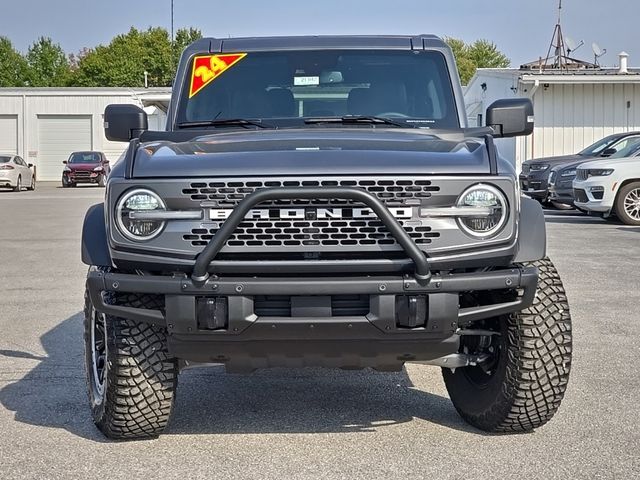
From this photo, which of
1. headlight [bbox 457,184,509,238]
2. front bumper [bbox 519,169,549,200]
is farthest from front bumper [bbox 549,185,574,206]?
headlight [bbox 457,184,509,238]

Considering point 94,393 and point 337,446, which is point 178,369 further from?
point 337,446

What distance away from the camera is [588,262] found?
12258mm

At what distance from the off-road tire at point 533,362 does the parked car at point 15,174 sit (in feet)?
114

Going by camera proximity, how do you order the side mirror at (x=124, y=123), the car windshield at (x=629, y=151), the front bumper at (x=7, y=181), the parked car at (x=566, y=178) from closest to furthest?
the side mirror at (x=124, y=123) < the car windshield at (x=629, y=151) < the parked car at (x=566, y=178) < the front bumper at (x=7, y=181)

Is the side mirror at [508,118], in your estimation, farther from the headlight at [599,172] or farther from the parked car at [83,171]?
the parked car at [83,171]

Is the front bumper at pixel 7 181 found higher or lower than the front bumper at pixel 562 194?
higher

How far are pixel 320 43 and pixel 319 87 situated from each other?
0.43 metres

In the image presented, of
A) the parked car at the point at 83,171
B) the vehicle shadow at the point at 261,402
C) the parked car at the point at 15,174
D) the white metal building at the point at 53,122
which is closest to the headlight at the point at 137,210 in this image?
the vehicle shadow at the point at 261,402

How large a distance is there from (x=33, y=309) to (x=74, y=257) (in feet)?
14.6

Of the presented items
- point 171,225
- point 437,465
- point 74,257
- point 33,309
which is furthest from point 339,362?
point 74,257

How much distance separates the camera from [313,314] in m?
4.08

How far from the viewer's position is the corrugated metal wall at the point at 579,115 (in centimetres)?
3262

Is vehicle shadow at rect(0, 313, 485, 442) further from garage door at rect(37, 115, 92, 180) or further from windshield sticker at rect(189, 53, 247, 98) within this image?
garage door at rect(37, 115, 92, 180)

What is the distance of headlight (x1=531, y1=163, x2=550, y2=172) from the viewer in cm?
2199
